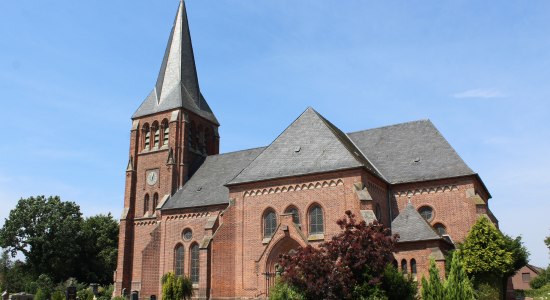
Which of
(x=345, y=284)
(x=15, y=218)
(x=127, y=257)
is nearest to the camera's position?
(x=345, y=284)

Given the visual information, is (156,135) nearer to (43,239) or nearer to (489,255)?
(43,239)

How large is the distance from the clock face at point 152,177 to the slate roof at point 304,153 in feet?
40.5

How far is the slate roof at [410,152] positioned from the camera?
102 feet

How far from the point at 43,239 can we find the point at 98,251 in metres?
6.16

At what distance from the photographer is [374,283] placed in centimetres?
2077

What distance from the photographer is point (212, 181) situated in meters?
39.0

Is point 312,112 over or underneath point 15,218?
over

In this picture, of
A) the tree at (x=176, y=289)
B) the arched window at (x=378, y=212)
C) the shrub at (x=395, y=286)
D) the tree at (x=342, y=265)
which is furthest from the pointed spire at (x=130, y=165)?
the shrub at (x=395, y=286)

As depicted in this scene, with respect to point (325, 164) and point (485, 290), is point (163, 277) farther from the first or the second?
point (485, 290)

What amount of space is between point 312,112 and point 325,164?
5.09 meters

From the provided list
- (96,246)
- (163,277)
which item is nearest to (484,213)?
(163,277)

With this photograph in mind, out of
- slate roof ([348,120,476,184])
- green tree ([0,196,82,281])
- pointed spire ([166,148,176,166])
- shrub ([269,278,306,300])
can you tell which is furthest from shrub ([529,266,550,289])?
green tree ([0,196,82,281])

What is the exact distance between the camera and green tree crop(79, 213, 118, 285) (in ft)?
181

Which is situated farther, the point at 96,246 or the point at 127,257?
the point at 96,246
